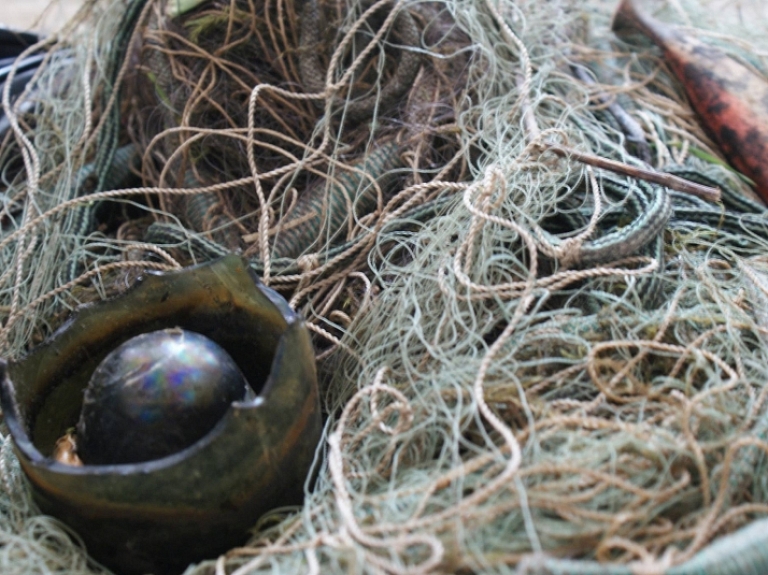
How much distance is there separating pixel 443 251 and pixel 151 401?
485 millimetres

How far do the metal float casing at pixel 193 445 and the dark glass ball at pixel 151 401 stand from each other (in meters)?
0.07

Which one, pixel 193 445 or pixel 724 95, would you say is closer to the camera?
pixel 193 445

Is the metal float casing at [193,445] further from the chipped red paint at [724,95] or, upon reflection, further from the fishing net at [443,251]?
the chipped red paint at [724,95]

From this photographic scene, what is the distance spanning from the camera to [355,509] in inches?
34.3

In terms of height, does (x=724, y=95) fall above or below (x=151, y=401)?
below

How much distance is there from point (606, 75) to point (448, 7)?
0.46 metres

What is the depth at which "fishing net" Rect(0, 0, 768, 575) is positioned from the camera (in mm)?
822

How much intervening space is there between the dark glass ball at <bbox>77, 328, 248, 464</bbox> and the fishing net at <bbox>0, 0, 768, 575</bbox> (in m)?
0.13

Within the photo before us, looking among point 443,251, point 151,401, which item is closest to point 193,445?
point 151,401

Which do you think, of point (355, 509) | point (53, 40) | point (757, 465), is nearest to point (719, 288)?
point (757, 465)

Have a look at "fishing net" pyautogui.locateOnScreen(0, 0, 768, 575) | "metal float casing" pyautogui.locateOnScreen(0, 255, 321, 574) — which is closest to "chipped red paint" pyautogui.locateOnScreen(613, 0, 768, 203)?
"fishing net" pyautogui.locateOnScreen(0, 0, 768, 575)

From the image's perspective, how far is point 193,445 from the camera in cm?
84

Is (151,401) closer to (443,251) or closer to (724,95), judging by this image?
(443,251)

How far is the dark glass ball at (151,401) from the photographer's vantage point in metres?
0.91
